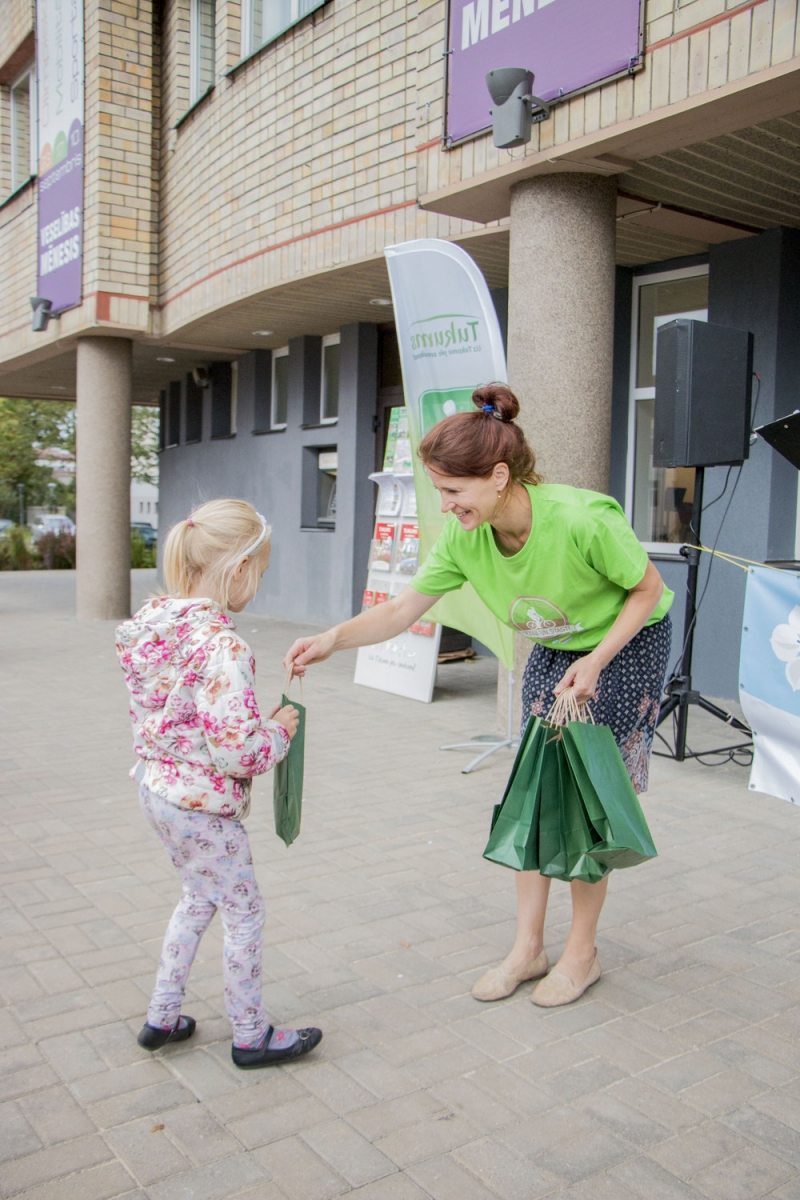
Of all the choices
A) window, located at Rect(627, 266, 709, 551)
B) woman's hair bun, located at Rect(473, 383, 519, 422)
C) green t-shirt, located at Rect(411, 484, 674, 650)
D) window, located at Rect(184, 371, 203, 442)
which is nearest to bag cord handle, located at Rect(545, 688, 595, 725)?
green t-shirt, located at Rect(411, 484, 674, 650)

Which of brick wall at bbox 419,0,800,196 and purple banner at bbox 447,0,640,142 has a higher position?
purple banner at bbox 447,0,640,142

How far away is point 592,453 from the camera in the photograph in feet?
20.6

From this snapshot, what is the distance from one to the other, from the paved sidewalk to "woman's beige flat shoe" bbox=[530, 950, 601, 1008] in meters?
0.03

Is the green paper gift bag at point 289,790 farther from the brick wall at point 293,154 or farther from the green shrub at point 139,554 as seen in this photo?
the green shrub at point 139,554

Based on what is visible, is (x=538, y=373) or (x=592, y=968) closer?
(x=592, y=968)

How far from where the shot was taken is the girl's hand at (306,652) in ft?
9.39

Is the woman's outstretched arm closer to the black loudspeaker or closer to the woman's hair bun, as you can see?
the woman's hair bun

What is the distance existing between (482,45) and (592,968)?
17.8ft

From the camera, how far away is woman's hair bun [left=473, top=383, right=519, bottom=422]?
2.95m

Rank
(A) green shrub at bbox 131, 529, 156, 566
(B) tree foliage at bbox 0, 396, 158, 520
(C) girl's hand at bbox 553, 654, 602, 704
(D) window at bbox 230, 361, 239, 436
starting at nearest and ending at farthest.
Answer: (C) girl's hand at bbox 553, 654, 602, 704 < (D) window at bbox 230, 361, 239, 436 < (A) green shrub at bbox 131, 529, 156, 566 < (B) tree foliage at bbox 0, 396, 158, 520

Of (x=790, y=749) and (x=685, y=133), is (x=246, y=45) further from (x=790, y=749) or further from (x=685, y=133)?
(x=790, y=749)

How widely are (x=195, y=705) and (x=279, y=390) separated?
12084mm

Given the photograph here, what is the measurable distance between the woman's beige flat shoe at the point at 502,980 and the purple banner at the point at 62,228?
447 inches

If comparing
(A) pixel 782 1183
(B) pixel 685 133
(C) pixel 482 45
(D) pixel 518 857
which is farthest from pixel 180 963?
(C) pixel 482 45
